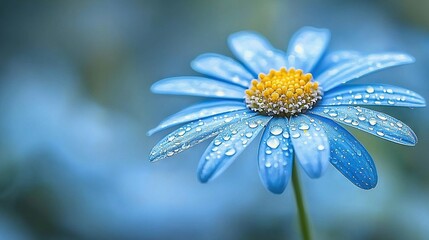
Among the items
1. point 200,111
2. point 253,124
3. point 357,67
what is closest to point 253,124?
point 253,124

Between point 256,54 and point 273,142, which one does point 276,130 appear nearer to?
point 273,142

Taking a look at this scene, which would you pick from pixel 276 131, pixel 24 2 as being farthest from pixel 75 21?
pixel 276 131

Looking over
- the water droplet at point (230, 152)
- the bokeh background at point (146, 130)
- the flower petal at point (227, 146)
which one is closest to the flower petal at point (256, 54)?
the flower petal at point (227, 146)

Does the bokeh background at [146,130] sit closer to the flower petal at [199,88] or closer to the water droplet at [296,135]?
the flower petal at [199,88]

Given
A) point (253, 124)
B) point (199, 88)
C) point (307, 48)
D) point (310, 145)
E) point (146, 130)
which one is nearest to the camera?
point (310, 145)

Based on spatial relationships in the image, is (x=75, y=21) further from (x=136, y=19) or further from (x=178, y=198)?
(x=178, y=198)
